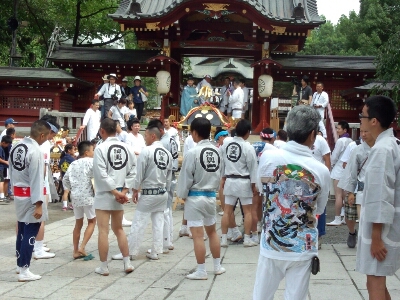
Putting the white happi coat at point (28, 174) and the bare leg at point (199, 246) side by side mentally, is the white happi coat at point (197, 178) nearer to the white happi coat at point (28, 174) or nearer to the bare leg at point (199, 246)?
the bare leg at point (199, 246)

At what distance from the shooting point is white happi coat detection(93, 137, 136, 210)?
620 cm

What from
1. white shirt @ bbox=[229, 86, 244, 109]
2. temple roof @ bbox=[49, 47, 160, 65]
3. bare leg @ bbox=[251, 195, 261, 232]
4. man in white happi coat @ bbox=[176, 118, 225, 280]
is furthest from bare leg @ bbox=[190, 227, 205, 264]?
temple roof @ bbox=[49, 47, 160, 65]

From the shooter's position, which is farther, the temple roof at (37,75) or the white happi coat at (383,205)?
the temple roof at (37,75)

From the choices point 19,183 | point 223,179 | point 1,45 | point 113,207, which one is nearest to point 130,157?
point 113,207

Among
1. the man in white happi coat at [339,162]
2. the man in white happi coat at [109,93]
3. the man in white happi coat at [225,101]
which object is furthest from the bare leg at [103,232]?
the man in white happi coat at [225,101]

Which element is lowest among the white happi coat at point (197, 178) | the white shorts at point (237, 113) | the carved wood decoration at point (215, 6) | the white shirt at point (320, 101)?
the white happi coat at point (197, 178)

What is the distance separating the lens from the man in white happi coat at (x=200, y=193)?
6.04 meters

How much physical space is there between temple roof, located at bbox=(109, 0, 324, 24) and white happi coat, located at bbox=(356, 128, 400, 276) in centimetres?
1389

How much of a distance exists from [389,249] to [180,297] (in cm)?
228

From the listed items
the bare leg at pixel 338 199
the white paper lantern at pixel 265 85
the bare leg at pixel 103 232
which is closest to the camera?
the bare leg at pixel 103 232

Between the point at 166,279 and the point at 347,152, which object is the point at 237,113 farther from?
the point at 166,279

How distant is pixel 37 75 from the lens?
59.9 ft

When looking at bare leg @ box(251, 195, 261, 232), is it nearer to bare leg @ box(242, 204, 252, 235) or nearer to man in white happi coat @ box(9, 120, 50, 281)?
bare leg @ box(242, 204, 252, 235)

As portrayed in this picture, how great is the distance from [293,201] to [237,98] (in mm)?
13281
